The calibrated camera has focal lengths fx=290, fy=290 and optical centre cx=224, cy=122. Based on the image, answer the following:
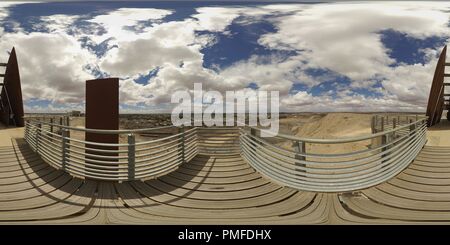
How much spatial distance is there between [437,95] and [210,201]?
9.74 m

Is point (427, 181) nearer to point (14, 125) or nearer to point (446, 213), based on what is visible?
point (446, 213)

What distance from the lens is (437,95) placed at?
945 centimetres

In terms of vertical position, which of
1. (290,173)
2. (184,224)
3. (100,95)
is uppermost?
(100,95)

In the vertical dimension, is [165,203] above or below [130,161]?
below

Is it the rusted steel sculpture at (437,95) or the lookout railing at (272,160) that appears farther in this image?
the rusted steel sculpture at (437,95)

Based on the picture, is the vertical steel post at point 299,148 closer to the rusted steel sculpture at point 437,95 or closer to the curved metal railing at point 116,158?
the curved metal railing at point 116,158

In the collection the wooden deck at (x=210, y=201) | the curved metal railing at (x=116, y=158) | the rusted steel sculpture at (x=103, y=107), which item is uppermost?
the rusted steel sculpture at (x=103, y=107)

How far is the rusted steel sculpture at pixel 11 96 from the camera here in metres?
9.05

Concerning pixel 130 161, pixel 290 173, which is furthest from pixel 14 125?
pixel 290 173

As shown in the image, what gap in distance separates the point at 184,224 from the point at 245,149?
260cm

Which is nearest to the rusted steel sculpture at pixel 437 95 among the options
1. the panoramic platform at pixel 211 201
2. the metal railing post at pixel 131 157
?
the panoramic platform at pixel 211 201

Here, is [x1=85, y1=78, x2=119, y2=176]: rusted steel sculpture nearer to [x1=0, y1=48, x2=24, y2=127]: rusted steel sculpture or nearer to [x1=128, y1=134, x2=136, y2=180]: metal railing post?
[x1=128, y1=134, x2=136, y2=180]: metal railing post

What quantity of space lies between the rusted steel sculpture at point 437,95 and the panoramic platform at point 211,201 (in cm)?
648

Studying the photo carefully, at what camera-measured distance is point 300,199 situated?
287cm
